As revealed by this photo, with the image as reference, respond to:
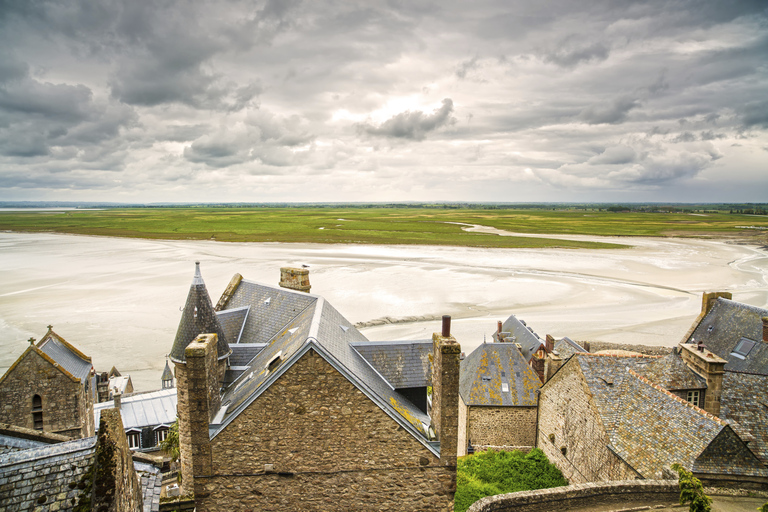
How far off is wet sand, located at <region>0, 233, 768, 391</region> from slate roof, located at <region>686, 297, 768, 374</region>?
1421 cm

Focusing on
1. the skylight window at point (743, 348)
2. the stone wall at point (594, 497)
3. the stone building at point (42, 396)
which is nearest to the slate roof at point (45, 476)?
the stone wall at point (594, 497)

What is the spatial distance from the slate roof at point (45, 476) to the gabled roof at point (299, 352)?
358 cm

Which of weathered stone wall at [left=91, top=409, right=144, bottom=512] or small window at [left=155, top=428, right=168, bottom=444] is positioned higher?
A: weathered stone wall at [left=91, top=409, right=144, bottom=512]

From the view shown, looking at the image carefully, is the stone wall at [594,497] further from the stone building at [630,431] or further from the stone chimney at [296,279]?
the stone chimney at [296,279]

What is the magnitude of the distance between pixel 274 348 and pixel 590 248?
10076 centimetres

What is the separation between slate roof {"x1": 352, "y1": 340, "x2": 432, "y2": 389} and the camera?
1281 centimetres

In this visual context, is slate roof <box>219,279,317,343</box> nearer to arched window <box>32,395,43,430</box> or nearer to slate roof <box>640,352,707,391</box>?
arched window <box>32,395,43,430</box>

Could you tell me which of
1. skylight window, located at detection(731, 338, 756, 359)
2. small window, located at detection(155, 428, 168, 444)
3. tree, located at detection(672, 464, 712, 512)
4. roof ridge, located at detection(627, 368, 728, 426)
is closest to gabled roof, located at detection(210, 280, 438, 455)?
tree, located at detection(672, 464, 712, 512)

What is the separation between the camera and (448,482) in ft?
34.5

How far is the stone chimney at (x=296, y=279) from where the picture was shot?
19.3 metres

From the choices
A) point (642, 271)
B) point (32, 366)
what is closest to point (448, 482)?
point (32, 366)

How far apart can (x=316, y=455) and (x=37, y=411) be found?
45.3ft

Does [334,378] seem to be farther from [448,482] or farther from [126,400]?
[126,400]

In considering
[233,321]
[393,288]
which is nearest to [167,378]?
[233,321]
